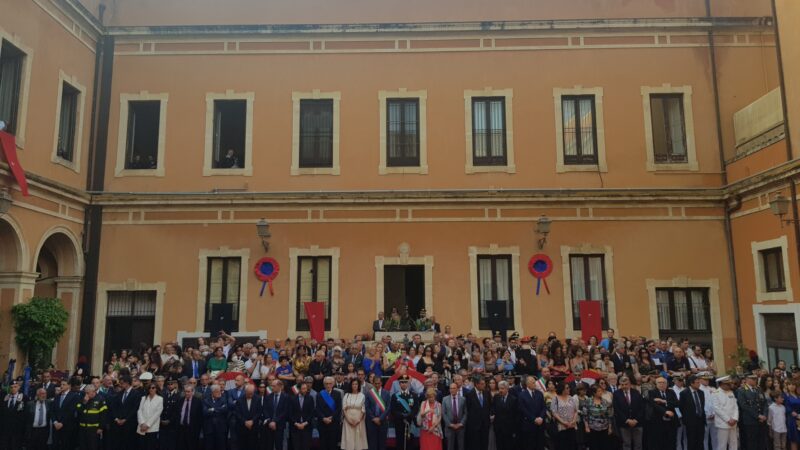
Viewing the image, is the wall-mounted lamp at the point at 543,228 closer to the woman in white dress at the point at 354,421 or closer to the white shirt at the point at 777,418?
the white shirt at the point at 777,418

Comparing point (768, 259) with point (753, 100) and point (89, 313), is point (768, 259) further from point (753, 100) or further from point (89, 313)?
point (89, 313)

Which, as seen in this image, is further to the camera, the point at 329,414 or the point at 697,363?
the point at 697,363

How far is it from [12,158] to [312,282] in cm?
767

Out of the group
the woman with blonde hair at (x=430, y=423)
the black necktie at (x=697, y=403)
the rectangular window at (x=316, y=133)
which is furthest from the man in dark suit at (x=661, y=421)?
the rectangular window at (x=316, y=133)

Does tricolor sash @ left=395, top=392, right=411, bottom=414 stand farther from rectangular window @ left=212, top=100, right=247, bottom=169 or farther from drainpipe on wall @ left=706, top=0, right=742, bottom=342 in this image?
drainpipe on wall @ left=706, top=0, right=742, bottom=342

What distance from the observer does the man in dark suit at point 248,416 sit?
36.4 ft

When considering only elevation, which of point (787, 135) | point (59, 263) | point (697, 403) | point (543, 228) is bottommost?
→ point (697, 403)

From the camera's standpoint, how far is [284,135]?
18.0 m

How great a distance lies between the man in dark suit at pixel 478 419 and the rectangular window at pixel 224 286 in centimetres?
827

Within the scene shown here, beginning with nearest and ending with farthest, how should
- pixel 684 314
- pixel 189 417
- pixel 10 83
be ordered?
pixel 189 417
pixel 10 83
pixel 684 314

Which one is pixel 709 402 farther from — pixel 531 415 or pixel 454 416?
pixel 454 416

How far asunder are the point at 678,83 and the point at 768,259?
5512mm

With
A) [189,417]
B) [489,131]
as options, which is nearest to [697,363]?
[489,131]

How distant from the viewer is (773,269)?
620 inches
